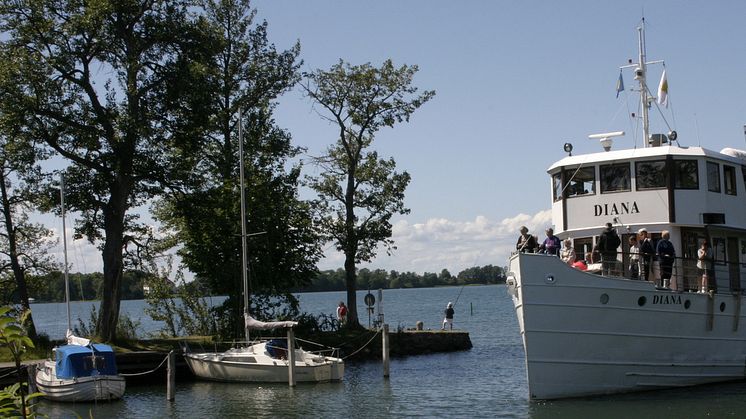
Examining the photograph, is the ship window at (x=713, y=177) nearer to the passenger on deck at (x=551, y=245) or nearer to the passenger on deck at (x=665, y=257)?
the passenger on deck at (x=665, y=257)

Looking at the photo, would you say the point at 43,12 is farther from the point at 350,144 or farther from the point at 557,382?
the point at 557,382

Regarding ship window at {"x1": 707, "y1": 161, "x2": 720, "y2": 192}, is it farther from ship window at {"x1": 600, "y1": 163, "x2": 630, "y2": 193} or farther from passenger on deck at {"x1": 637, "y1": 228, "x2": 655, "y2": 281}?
passenger on deck at {"x1": 637, "y1": 228, "x2": 655, "y2": 281}

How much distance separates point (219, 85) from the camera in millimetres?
35031

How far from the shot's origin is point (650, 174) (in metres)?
22.4

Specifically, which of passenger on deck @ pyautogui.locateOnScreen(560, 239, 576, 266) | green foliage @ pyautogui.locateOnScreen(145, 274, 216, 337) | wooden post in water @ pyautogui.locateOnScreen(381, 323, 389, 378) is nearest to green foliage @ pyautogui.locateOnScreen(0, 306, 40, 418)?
passenger on deck @ pyautogui.locateOnScreen(560, 239, 576, 266)

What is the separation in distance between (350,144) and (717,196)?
19653 mm

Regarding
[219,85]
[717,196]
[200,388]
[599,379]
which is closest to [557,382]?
[599,379]

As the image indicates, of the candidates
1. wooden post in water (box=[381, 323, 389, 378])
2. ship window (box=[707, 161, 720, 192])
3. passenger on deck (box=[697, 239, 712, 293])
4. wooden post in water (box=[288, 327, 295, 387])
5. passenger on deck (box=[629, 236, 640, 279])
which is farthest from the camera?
wooden post in water (box=[381, 323, 389, 378])

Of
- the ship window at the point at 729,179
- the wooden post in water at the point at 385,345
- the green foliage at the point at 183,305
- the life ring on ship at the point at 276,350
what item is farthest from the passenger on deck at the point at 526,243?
the green foliage at the point at 183,305

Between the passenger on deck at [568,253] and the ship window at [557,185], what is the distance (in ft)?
3.97

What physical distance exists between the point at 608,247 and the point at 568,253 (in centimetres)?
114

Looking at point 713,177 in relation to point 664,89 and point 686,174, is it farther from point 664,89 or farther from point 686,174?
point 664,89

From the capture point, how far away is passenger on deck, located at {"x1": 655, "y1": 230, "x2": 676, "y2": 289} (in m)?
20.4

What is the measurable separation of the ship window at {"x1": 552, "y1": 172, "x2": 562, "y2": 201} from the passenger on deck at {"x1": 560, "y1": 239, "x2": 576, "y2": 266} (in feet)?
3.97
